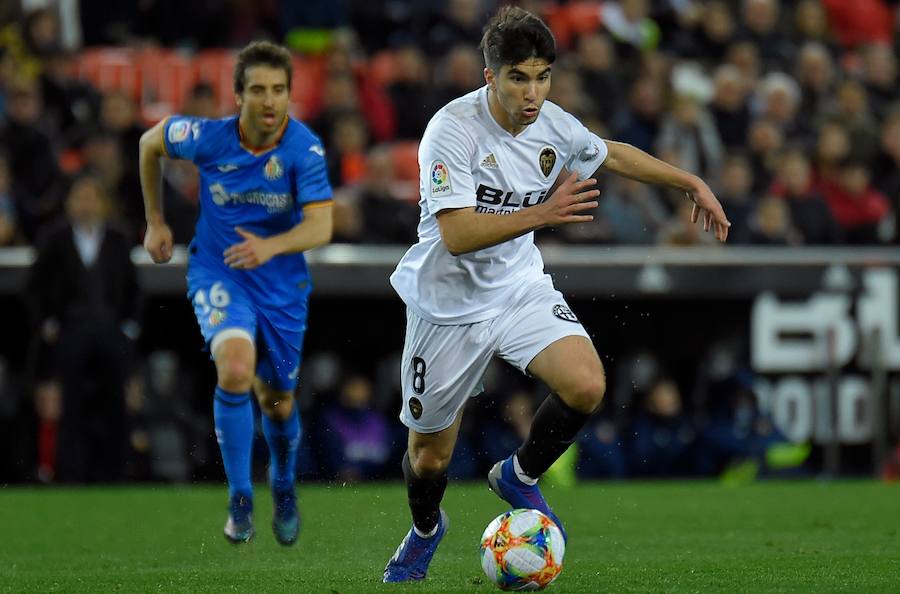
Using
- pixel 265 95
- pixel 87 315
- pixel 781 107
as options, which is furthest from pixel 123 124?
pixel 781 107

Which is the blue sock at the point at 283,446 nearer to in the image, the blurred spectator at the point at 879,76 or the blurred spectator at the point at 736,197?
the blurred spectator at the point at 736,197

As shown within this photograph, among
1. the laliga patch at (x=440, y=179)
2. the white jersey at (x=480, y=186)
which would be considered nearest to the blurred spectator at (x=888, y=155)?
the white jersey at (x=480, y=186)

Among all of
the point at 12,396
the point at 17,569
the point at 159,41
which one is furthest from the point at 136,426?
the point at 17,569

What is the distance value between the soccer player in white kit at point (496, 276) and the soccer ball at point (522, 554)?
50cm

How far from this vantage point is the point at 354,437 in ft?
43.2

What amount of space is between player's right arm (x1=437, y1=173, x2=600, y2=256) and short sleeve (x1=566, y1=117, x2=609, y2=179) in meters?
0.57

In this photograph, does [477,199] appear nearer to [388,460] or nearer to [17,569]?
[17,569]

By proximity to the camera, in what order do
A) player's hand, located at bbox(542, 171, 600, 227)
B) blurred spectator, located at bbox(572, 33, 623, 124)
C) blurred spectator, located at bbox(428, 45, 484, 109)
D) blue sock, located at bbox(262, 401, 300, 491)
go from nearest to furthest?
1. player's hand, located at bbox(542, 171, 600, 227)
2. blue sock, located at bbox(262, 401, 300, 491)
3. blurred spectator, located at bbox(428, 45, 484, 109)
4. blurred spectator, located at bbox(572, 33, 623, 124)

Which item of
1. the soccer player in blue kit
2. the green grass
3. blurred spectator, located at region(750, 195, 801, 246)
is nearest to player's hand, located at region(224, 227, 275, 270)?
the soccer player in blue kit

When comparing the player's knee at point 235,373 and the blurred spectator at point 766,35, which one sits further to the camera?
the blurred spectator at point 766,35

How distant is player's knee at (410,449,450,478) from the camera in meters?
6.89

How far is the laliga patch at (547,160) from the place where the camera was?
266 inches

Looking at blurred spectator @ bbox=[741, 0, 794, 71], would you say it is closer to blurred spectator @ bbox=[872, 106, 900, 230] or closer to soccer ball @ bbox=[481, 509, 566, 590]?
blurred spectator @ bbox=[872, 106, 900, 230]

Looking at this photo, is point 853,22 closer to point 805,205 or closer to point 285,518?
point 805,205
